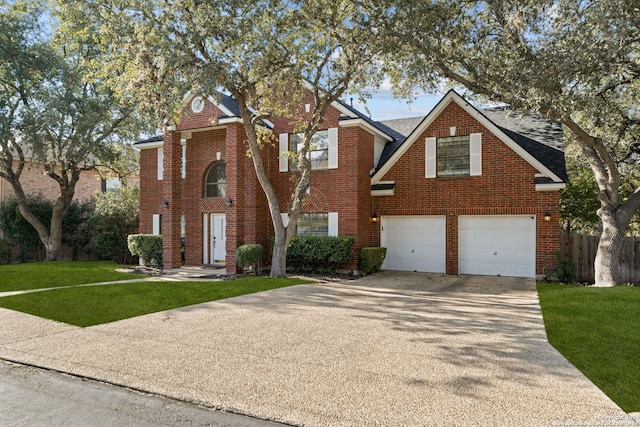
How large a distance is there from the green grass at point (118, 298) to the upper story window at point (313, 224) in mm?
3791

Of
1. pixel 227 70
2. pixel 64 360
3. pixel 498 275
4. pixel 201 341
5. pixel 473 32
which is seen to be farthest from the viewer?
pixel 498 275

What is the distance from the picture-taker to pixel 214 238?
675 inches

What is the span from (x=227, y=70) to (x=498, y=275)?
10.6 meters

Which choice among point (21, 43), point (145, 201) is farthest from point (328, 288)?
point (21, 43)

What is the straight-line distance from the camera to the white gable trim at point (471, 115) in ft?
43.6

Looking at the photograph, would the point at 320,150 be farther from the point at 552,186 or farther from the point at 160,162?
the point at 160,162

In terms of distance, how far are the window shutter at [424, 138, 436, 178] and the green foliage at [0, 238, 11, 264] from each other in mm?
19520

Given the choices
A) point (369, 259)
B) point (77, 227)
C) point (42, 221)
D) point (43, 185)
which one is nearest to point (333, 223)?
point (369, 259)

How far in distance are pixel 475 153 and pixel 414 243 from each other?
12.4ft

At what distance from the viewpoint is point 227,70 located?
11.4 meters

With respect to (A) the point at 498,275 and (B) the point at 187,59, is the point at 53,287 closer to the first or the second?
(B) the point at 187,59

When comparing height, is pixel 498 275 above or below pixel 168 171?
below

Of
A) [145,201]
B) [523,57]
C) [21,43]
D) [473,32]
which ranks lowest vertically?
[145,201]

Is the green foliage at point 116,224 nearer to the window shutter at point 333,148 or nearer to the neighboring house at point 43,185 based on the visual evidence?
the neighboring house at point 43,185
